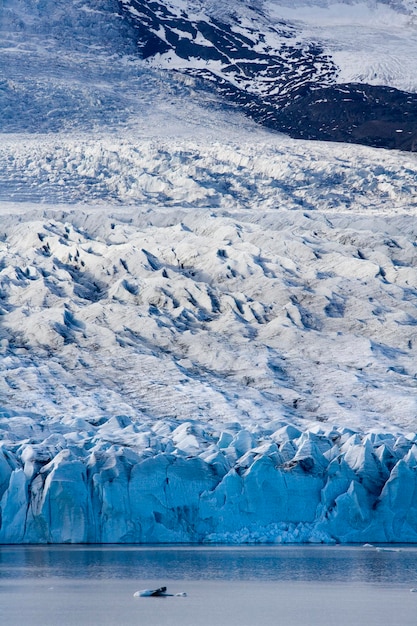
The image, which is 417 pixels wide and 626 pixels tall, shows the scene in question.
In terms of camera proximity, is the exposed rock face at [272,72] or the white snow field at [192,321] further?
the exposed rock face at [272,72]

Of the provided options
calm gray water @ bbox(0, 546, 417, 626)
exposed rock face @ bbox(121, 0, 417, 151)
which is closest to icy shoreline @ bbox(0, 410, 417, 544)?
calm gray water @ bbox(0, 546, 417, 626)

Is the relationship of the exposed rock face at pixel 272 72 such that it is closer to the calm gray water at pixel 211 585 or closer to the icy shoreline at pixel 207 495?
the icy shoreline at pixel 207 495

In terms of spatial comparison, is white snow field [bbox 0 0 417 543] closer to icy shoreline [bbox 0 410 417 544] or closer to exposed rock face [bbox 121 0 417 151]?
icy shoreline [bbox 0 410 417 544]

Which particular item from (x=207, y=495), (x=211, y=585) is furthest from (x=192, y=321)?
(x=211, y=585)

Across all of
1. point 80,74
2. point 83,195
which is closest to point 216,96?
point 80,74

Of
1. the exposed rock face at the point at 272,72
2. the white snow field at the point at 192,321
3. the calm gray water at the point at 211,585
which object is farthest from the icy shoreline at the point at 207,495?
the exposed rock face at the point at 272,72

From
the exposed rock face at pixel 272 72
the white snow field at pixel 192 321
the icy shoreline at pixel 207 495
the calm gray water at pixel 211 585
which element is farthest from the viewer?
the exposed rock face at pixel 272 72
